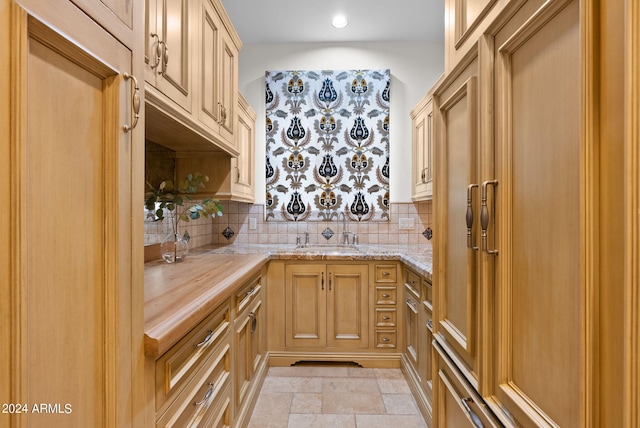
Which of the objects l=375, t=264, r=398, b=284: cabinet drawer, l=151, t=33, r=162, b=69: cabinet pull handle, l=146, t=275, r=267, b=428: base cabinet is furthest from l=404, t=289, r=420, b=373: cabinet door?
l=151, t=33, r=162, b=69: cabinet pull handle

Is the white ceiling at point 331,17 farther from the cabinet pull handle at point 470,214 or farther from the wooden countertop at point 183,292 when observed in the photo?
the cabinet pull handle at point 470,214

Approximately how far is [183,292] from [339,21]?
2.77 meters

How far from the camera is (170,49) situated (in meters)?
1.34

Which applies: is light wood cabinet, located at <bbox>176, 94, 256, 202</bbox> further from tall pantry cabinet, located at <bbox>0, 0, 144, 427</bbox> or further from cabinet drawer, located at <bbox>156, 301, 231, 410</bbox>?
tall pantry cabinet, located at <bbox>0, 0, 144, 427</bbox>

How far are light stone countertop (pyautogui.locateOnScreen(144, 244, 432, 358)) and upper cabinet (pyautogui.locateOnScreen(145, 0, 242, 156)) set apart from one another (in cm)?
69

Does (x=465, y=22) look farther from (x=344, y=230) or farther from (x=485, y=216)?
(x=344, y=230)

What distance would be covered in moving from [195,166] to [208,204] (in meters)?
0.62

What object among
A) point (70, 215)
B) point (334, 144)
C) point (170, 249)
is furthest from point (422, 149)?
point (70, 215)

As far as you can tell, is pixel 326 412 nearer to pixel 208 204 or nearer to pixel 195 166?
pixel 208 204

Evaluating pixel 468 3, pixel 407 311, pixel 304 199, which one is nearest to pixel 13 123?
pixel 468 3

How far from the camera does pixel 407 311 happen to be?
2586 mm

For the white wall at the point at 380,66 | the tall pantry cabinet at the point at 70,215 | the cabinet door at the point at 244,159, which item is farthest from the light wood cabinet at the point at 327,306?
the tall pantry cabinet at the point at 70,215

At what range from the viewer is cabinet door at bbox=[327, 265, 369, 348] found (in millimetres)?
2729

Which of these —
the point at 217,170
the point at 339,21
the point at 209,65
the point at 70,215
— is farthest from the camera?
the point at 339,21
